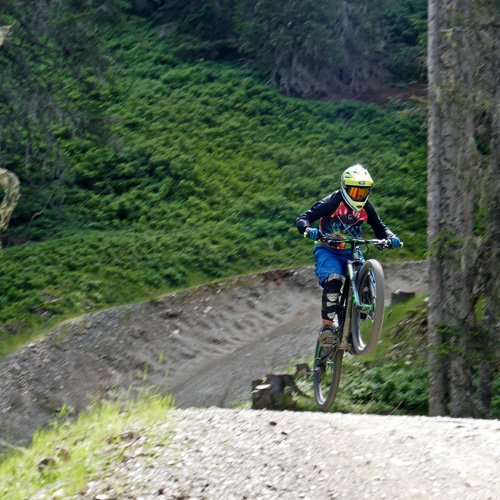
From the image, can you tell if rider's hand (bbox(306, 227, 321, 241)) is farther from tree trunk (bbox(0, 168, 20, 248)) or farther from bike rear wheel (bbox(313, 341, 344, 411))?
tree trunk (bbox(0, 168, 20, 248))

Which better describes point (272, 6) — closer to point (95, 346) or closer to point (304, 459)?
point (95, 346)

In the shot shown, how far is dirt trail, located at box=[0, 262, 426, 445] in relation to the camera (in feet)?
40.7

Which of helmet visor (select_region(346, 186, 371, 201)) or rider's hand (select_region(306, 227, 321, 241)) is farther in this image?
rider's hand (select_region(306, 227, 321, 241))

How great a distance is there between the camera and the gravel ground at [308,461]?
439cm

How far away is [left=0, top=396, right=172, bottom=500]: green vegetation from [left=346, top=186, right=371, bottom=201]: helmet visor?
3.40 metres

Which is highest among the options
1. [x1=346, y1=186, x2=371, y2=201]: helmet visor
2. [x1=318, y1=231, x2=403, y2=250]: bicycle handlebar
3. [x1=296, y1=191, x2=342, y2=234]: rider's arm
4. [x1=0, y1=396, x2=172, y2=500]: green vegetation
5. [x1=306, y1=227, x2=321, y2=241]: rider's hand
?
[x1=346, y1=186, x2=371, y2=201]: helmet visor

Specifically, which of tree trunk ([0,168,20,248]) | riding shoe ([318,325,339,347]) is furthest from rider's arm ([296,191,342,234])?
tree trunk ([0,168,20,248])

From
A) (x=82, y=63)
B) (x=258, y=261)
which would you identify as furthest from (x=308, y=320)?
(x=82, y=63)

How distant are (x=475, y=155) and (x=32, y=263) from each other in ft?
37.4

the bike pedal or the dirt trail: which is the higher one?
the bike pedal

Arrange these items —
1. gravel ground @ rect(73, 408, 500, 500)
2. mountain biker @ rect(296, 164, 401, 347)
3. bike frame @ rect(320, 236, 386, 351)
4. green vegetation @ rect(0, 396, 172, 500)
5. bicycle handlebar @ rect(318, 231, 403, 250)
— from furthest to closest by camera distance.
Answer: mountain biker @ rect(296, 164, 401, 347), bicycle handlebar @ rect(318, 231, 403, 250), bike frame @ rect(320, 236, 386, 351), green vegetation @ rect(0, 396, 172, 500), gravel ground @ rect(73, 408, 500, 500)

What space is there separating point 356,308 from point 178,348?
25.0 feet

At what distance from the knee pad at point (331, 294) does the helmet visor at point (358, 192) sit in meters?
0.99

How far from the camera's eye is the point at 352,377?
35.9 ft
